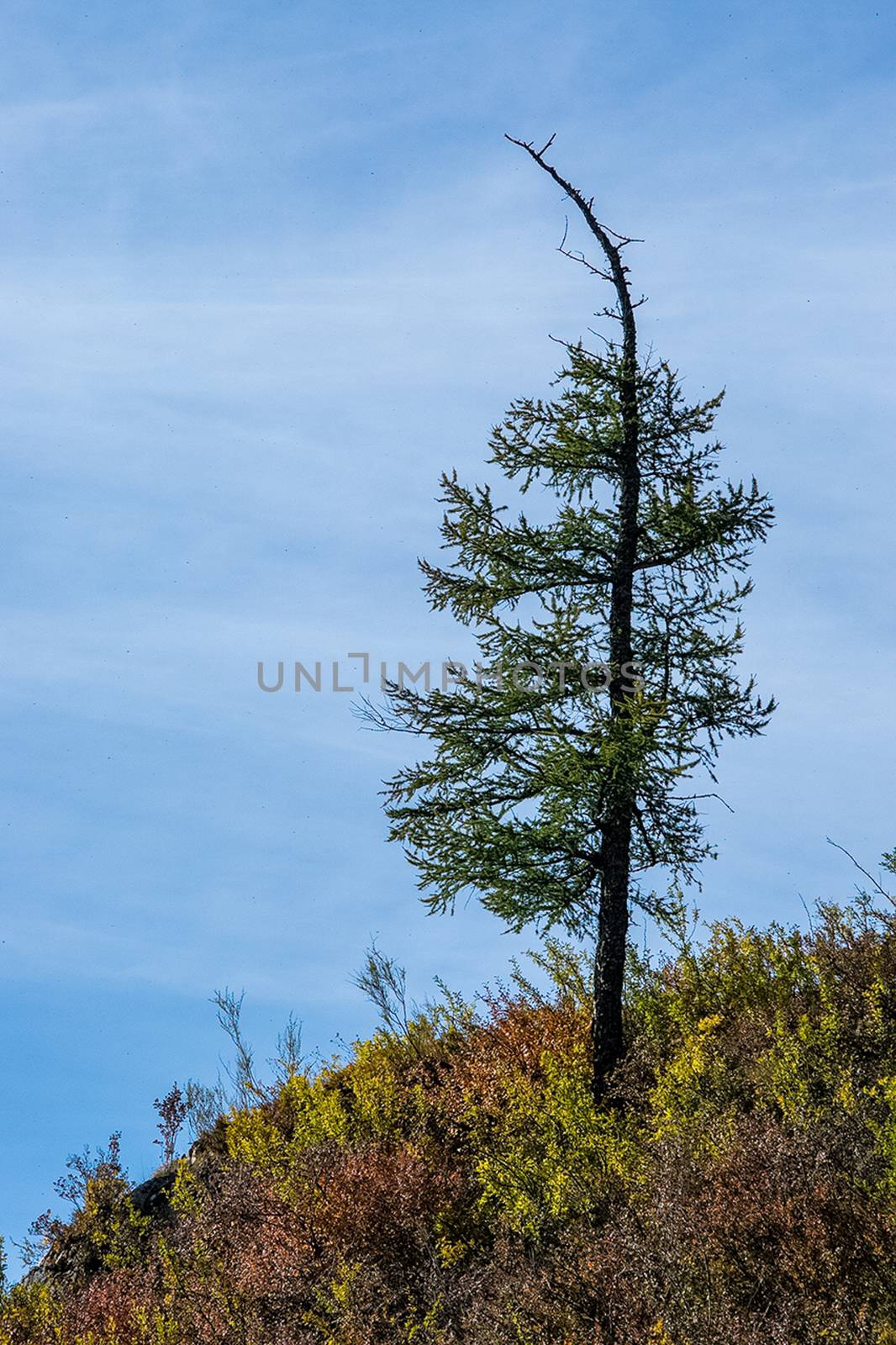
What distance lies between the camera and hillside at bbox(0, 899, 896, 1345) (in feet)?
20.6

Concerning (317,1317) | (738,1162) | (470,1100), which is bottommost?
(317,1317)

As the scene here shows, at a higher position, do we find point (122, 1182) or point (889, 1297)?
point (122, 1182)

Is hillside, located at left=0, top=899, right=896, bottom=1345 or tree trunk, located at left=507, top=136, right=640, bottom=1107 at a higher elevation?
tree trunk, located at left=507, top=136, right=640, bottom=1107

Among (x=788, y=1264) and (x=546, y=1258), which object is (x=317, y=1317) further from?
(x=788, y=1264)

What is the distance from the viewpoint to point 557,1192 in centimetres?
802

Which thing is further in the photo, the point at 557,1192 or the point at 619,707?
the point at 619,707

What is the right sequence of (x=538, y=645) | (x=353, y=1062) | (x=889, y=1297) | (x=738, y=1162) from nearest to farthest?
(x=889, y=1297), (x=738, y=1162), (x=538, y=645), (x=353, y=1062)

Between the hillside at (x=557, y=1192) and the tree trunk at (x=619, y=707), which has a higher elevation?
the tree trunk at (x=619, y=707)

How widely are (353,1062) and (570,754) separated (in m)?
5.85

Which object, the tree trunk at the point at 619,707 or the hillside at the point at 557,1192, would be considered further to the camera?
the tree trunk at the point at 619,707

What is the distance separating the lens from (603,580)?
11.9 meters

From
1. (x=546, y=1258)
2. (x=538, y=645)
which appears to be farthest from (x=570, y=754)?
(x=546, y=1258)

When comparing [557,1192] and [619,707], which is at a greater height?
[619,707]

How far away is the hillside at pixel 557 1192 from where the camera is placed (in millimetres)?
6289
